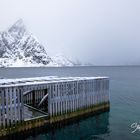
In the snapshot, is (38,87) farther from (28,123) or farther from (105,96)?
(105,96)

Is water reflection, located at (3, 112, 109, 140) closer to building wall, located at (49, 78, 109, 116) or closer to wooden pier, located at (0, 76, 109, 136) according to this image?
wooden pier, located at (0, 76, 109, 136)

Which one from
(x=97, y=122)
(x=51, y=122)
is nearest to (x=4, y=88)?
(x=51, y=122)

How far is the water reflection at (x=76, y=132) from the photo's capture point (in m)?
23.2

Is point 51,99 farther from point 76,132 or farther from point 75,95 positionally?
point 76,132

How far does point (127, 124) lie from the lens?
27609 millimetres

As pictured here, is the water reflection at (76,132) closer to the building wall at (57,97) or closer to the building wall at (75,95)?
the building wall at (57,97)

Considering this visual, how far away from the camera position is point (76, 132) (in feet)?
82.5

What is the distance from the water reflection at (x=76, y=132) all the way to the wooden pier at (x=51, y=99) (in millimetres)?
804

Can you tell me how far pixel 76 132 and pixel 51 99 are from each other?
14.1 ft

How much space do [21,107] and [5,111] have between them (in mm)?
1534

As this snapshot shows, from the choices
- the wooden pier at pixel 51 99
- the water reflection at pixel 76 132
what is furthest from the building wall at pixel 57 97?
the water reflection at pixel 76 132

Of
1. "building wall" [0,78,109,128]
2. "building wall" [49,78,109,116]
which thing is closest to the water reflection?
"building wall" [0,78,109,128]

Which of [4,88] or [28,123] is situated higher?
[4,88]

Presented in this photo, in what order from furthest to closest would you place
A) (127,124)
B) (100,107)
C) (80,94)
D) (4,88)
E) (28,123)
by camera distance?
(100,107) < (80,94) < (127,124) < (28,123) < (4,88)
